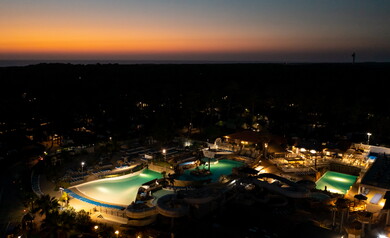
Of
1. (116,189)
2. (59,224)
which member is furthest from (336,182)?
(59,224)

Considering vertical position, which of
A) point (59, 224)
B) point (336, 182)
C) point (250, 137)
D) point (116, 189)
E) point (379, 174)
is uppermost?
point (59, 224)

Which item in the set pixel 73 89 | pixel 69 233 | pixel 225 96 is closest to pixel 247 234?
pixel 69 233

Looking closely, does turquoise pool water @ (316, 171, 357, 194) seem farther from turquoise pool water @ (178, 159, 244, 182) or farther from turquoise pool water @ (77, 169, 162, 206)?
turquoise pool water @ (77, 169, 162, 206)

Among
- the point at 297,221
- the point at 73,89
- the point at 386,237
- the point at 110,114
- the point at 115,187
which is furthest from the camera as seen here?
the point at 73,89

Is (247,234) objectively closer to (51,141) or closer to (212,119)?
(51,141)

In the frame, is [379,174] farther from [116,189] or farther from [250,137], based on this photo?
[116,189]

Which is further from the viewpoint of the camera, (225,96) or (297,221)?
(225,96)
